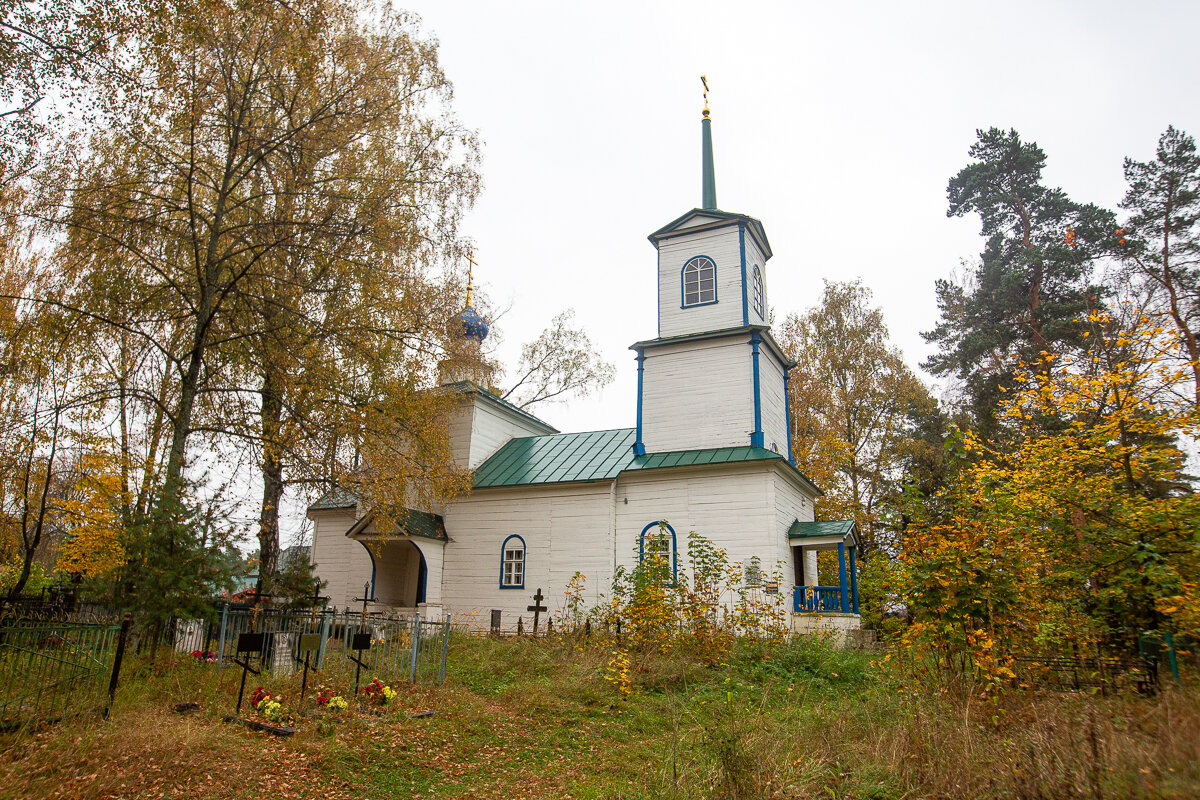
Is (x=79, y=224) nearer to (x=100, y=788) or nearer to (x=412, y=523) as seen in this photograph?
(x=100, y=788)

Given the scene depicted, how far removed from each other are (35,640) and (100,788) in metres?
2.67

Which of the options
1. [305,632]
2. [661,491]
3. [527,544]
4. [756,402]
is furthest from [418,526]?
[756,402]

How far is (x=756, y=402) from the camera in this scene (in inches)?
650

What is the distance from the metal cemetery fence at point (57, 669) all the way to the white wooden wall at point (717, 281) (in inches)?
→ 523

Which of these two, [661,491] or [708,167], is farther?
[708,167]

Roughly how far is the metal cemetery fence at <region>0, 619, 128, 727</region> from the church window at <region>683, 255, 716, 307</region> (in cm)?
1385

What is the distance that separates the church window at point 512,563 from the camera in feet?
56.7

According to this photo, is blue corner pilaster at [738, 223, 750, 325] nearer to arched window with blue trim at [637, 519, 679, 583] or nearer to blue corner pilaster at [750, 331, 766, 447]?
blue corner pilaster at [750, 331, 766, 447]

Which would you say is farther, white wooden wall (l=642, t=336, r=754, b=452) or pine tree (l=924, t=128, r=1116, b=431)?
pine tree (l=924, t=128, r=1116, b=431)

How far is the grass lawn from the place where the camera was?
4.50m

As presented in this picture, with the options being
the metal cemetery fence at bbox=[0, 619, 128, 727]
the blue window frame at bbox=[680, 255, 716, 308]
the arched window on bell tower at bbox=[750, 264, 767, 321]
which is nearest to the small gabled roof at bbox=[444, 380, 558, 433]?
the blue window frame at bbox=[680, 255, 716, 308]

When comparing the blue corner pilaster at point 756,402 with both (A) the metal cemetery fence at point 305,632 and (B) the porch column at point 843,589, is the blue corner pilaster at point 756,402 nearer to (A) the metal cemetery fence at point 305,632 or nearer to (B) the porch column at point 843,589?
(B) the porch column at point 843,589

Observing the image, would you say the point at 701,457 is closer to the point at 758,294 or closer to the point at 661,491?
the point at 661,491

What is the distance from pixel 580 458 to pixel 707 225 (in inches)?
264
